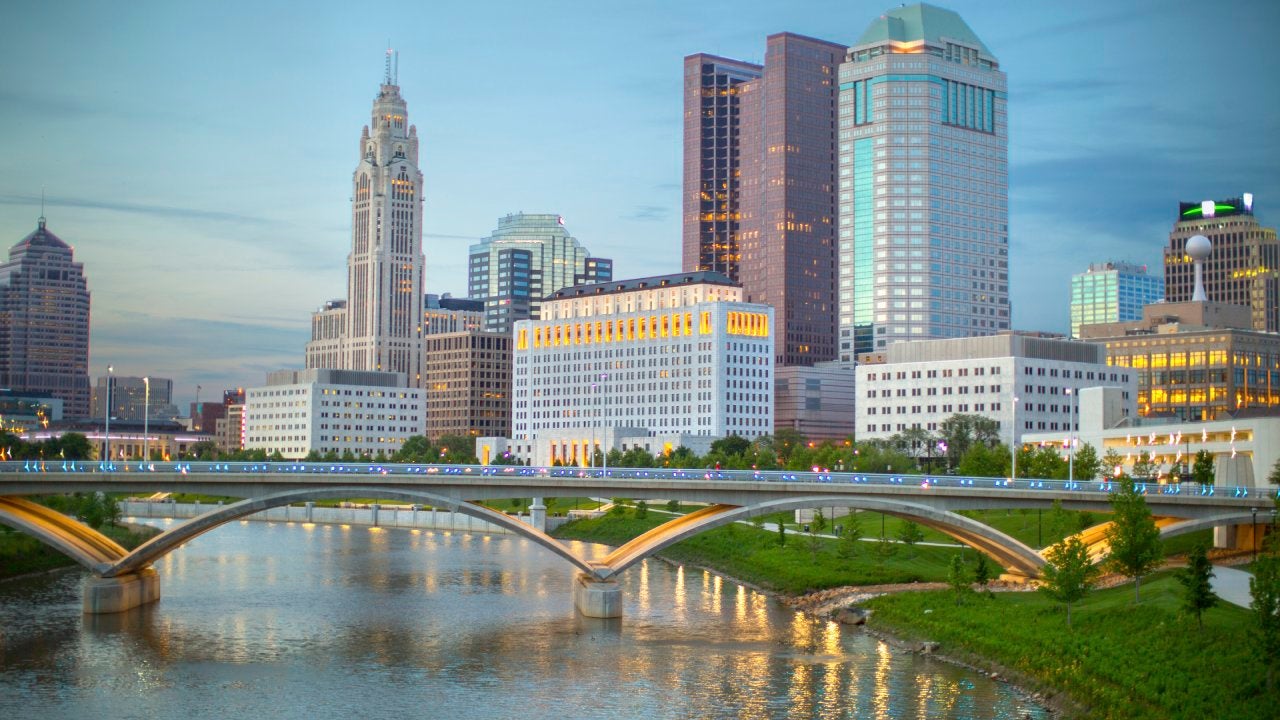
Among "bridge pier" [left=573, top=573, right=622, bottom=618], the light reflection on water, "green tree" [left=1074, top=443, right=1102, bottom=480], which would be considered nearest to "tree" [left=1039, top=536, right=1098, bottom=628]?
the light reflection on water

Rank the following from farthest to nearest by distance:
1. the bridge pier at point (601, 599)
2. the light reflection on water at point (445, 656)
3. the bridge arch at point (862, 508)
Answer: the bridge pier at point (601, 599) < the bridge arch at point (862, 508) < the light reflection on water at point (445, 656)

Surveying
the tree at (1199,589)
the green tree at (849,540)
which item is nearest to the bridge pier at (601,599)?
the green tree at (849,540)

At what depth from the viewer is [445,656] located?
257ft

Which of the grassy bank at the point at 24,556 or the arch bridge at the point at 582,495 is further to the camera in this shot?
the grassy bank at the point at 24,556

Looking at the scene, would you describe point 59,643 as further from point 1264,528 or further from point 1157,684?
point 1264,528

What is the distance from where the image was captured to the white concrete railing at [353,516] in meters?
179

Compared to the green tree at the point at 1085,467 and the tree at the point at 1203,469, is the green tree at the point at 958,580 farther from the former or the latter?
the green tree at the point at 1085,467

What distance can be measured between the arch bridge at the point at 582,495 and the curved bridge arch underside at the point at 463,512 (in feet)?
0.31

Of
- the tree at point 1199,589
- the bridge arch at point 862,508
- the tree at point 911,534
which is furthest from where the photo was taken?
the tree at point 911,534

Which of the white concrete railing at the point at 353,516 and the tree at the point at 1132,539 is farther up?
the tree at the point at 1132,539

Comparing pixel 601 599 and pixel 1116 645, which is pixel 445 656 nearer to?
pixel 601 599

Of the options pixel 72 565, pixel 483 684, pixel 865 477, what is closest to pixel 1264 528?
pixel 865 477

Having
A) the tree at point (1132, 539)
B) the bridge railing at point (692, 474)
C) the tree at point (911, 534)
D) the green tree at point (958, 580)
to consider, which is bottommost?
the green tree at point (958, 580)

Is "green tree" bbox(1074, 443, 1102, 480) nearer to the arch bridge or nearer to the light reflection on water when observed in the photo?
the arch bridge
